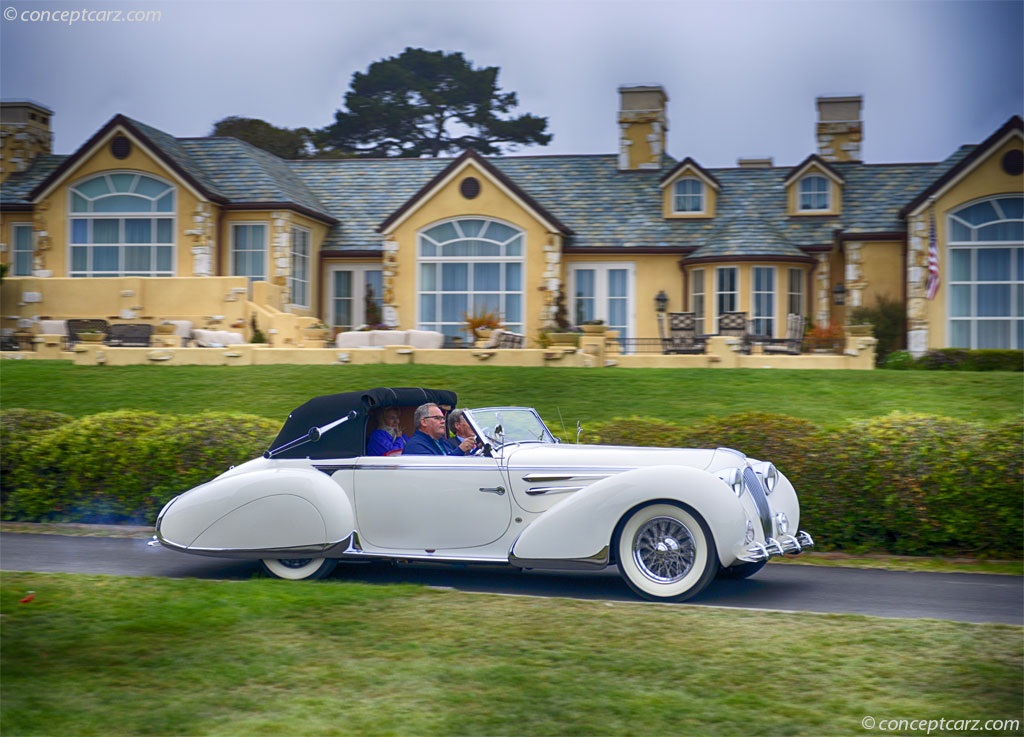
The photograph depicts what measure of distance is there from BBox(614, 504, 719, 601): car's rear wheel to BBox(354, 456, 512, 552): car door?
91 cm

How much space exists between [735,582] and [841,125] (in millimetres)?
21431

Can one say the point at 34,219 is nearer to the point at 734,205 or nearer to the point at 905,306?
the point at 734,205

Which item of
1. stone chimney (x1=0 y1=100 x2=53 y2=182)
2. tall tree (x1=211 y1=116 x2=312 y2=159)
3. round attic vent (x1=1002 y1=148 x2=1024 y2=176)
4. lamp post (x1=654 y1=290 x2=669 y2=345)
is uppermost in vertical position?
tall tree (x1=211 y1=116 x2=312 y2=159)

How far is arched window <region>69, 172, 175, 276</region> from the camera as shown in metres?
25.2

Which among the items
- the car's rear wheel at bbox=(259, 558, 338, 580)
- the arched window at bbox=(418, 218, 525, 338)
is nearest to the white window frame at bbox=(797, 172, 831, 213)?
the arched window at bbox=(418, 218, 525, 338)

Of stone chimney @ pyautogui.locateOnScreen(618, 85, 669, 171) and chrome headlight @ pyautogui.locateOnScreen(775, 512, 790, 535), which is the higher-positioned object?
stone chimney @ pyautogui.locateOnScreen(618, 85, 669, 171)

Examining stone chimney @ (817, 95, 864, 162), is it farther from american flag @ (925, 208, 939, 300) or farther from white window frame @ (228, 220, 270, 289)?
white window frame @ (228, 220, 270, 289)

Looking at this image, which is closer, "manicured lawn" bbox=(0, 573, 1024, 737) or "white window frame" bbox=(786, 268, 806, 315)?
"manicured lawn" bbox=(0, 573, 1024, 737)

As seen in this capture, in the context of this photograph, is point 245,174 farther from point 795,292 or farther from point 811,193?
point 811,193

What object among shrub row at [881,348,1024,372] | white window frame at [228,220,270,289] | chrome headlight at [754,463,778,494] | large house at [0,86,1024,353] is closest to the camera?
chrome headlight at [754,463,778,494]

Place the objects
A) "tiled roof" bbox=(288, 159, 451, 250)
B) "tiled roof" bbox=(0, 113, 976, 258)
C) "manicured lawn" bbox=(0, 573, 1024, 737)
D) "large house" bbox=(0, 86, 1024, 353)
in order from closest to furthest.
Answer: "manicured lawn" bbox=(0, 573, 1024, 737)
"large house" bbox=(0, 86, 1024, 353)
"tiled roof" bbox=(0, 113, 976, 258)
"tiled roof" bbox=(288, 159, 451, 250)

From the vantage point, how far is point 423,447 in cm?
806

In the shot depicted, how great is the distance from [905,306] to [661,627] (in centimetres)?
1939

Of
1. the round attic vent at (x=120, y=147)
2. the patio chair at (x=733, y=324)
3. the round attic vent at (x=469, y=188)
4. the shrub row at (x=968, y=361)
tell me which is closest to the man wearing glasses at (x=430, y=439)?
the shrub row at (x=968, y=361)
